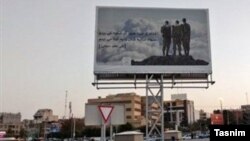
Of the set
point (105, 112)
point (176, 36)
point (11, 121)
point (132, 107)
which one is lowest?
point (105, 112)

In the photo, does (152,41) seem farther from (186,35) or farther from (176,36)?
(186,35)

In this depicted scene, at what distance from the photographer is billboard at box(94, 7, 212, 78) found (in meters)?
15.2

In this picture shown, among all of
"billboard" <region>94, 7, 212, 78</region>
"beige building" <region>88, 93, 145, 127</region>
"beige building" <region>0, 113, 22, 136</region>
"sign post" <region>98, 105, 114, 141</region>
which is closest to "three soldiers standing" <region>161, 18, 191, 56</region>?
"billboard" <region>94, 7, 212, 78</region>

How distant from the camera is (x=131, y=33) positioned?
15562 millimetres

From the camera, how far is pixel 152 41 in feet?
51.0

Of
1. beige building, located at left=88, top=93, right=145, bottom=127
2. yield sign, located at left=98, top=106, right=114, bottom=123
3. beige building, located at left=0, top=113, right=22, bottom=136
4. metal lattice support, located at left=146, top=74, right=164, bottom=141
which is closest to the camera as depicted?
yield sign, located at left=98, top=106, right=114, bottom=123

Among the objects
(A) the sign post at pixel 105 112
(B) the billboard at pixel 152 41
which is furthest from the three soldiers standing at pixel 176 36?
(A) the sign post at pixel 105 112

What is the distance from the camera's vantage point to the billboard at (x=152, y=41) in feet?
50.0

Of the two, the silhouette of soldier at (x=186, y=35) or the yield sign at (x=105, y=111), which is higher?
the silhouette of soldier at (x=186, y=35)

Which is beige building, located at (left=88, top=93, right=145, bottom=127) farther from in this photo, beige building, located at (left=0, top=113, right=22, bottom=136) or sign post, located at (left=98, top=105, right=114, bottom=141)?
sign post, located at (left=98, top=105, right=114, bottom=141)

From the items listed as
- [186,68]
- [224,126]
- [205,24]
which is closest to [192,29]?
[205,24]

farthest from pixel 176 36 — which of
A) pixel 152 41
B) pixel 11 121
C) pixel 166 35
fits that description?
pixel 11 121

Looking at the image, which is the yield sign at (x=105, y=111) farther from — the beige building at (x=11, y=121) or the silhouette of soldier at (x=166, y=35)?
the beige building at (x=11, y=121)

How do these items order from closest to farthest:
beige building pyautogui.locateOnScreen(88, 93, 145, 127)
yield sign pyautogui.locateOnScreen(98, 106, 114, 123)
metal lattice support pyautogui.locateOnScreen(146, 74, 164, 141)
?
yield sign pyautogui.locateOnScreen(98, 106, 114, 123)
metal lattice support pyautogui.locateOnScreen(146, 74, 164, 141)
beige building pyautogui.locateOnScreen(88, 93, 145, 127)
